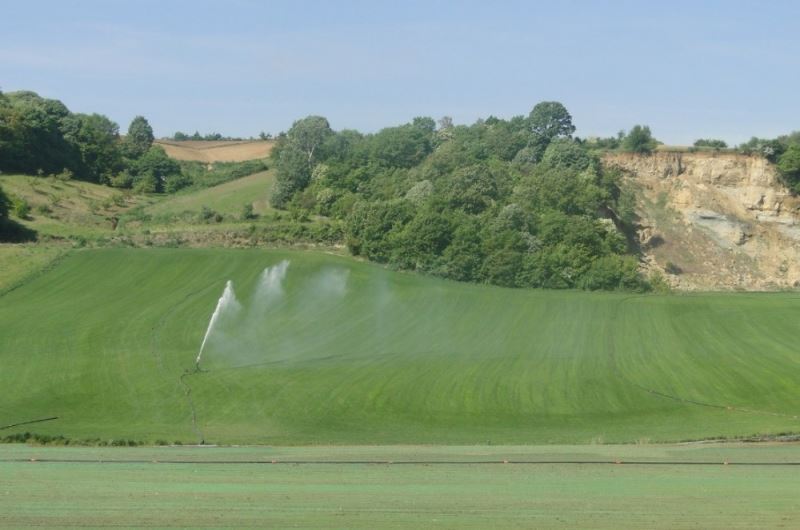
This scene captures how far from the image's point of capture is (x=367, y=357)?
189ft

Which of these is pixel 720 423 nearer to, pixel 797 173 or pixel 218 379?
pixel 218 379

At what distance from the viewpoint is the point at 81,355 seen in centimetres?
5650

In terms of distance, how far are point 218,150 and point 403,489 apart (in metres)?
145

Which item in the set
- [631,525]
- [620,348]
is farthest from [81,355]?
[631,525]

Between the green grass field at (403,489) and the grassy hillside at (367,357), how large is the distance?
8.10 m

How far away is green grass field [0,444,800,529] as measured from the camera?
2158 centimetres

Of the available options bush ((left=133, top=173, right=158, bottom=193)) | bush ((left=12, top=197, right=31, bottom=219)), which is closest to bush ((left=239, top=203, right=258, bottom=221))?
bush ((left=12, top=197, right=31, bottom=219))

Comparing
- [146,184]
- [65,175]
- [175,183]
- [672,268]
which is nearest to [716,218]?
[672,268]

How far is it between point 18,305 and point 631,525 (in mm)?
54335

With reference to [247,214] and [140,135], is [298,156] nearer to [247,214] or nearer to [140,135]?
[247,214]

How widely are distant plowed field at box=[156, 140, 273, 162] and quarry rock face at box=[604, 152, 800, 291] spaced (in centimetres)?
5774

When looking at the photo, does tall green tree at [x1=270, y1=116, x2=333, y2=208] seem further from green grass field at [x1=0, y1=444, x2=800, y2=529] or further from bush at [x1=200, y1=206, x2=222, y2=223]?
green grass field at [x1=0, y1=444, x2=800, y2=529]

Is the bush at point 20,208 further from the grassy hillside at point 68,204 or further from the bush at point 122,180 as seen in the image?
the bush at point 122,180

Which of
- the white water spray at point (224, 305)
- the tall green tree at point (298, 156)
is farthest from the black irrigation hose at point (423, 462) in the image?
the tall green tree at point (298, 156)
